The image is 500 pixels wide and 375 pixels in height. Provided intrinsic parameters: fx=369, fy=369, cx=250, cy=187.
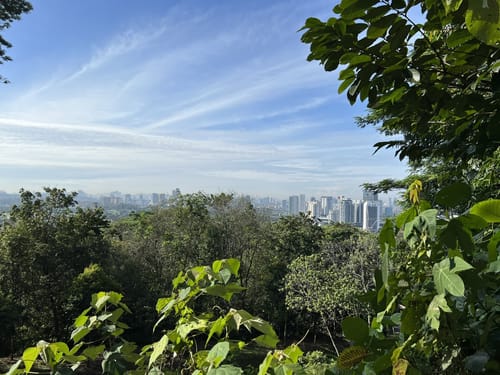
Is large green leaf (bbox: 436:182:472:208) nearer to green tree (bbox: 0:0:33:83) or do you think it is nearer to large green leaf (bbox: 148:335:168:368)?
large green leaf (bbox: 148:335:168:368)

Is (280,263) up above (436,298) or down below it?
below

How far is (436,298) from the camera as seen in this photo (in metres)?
0.40

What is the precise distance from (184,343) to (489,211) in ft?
1.65

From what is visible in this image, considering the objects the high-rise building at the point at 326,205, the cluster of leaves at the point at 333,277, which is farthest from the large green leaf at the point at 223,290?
the high-rise building at the point at 326,205

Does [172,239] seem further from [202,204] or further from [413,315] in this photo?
A: [413,315]

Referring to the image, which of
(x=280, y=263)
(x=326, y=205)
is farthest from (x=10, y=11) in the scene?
(x=326, y=205)

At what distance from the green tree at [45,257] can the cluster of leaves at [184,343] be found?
10.1m

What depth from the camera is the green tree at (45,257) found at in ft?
30.2

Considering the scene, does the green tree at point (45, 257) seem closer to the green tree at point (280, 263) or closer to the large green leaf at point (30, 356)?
the green tree at point (280, 263)

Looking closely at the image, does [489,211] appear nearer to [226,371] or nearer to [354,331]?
[354,331]

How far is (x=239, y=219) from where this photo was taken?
14438 millimetres

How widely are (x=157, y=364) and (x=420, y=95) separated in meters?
0.79

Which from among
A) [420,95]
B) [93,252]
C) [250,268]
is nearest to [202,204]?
[250,268]

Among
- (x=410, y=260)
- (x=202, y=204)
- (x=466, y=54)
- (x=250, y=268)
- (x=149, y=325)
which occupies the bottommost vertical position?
(x=149, y=325)
